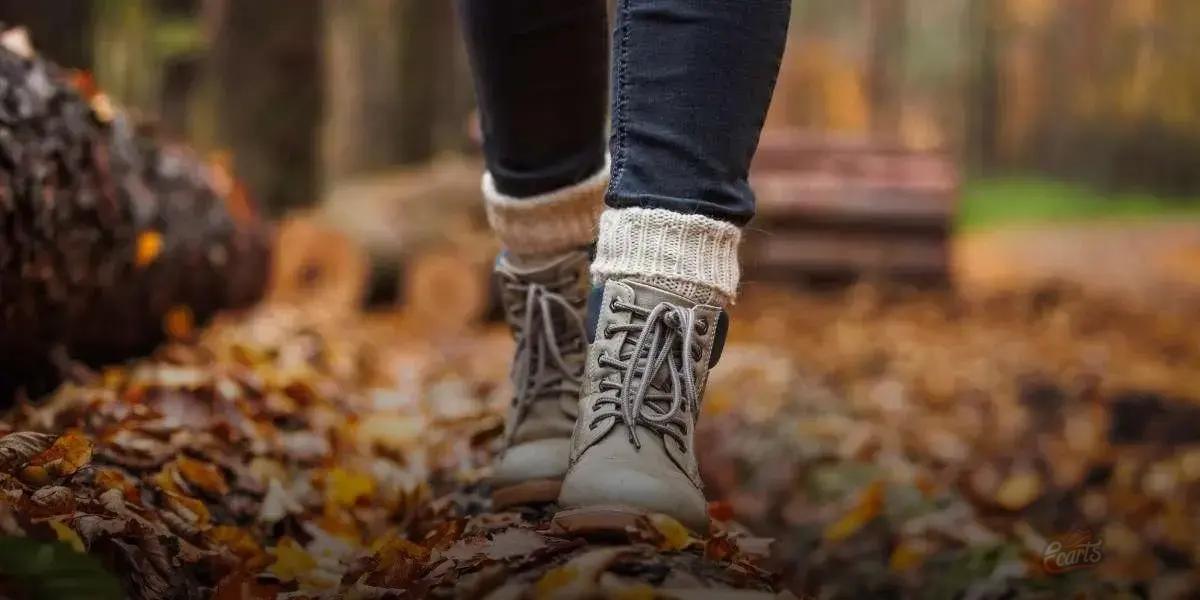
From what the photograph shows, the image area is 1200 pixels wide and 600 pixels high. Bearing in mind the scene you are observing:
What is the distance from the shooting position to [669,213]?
1183 millimetres

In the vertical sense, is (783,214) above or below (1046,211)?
above

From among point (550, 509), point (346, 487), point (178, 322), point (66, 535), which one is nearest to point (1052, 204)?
point (178, 322)

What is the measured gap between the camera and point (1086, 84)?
11.1 m

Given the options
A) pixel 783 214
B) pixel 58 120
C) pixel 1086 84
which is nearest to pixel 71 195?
pixel 58 120

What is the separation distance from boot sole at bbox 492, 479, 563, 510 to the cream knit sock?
1.05 feet

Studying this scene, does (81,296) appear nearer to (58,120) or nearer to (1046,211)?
(58,120)

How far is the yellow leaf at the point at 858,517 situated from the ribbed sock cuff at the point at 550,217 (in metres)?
0.73

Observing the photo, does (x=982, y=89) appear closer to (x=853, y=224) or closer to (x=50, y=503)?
(x=853, y=224)

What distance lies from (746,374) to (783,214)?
7.95 feet

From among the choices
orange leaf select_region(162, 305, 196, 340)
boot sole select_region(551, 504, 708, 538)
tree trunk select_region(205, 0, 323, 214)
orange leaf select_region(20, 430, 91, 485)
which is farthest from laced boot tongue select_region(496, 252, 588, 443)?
tree trunk select_region(205, 0, 323, 214)

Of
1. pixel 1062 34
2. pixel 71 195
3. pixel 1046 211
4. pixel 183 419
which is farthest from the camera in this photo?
pixel 1062 34

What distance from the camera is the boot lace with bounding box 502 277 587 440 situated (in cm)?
148

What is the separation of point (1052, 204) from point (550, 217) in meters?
10.2

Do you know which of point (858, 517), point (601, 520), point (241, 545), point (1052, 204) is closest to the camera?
point (601, 520)
